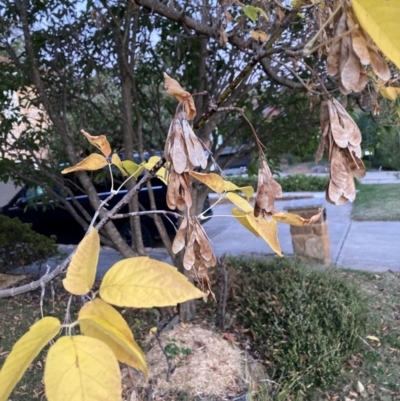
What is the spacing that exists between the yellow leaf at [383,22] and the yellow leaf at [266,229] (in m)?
0.51

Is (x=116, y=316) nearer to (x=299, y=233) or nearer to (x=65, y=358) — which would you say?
(x=65, y=358)

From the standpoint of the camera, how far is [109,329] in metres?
0.60

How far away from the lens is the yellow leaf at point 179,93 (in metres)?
0.75

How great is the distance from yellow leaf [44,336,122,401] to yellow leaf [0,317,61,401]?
0.06 feet

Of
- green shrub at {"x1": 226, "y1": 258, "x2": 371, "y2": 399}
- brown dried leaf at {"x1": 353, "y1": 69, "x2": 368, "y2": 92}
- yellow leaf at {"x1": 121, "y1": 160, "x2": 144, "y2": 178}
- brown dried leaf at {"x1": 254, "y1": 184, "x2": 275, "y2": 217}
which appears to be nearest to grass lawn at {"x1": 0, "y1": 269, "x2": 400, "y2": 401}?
green shrub at {"x1": 226, "y1": 258, "x2": 371, "y2": 399}

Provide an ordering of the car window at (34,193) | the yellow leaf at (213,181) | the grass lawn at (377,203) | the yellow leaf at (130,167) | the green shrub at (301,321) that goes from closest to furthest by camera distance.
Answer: the yellow leaf at (213,181), the yellow leaf at (130,167), the green shrub at (301,321), the car window at (34,193), the grass lawn at (377,203)

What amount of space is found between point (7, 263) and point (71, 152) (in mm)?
2380

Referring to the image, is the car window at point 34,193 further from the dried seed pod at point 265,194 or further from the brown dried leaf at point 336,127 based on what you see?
the brown dried leaf at point 336,127

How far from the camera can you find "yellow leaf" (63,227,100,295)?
2.16 feet

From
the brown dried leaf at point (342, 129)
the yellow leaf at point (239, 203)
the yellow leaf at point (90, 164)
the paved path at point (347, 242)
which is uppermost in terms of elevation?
the brown dried leaf at point (342, 129)

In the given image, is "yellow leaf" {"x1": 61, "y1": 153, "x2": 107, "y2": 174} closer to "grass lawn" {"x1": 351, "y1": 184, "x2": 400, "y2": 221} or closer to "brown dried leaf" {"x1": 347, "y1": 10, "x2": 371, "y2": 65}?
"brown dried leaf" {"x1": 347, "y1": 10, "x2": 371, "y2": 65}

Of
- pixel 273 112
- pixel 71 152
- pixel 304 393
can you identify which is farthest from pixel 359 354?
pixel 71 152

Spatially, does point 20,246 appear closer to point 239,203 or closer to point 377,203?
point 239,203

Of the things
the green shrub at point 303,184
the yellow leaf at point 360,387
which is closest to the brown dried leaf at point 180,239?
the yellow leaf at point 360,387
